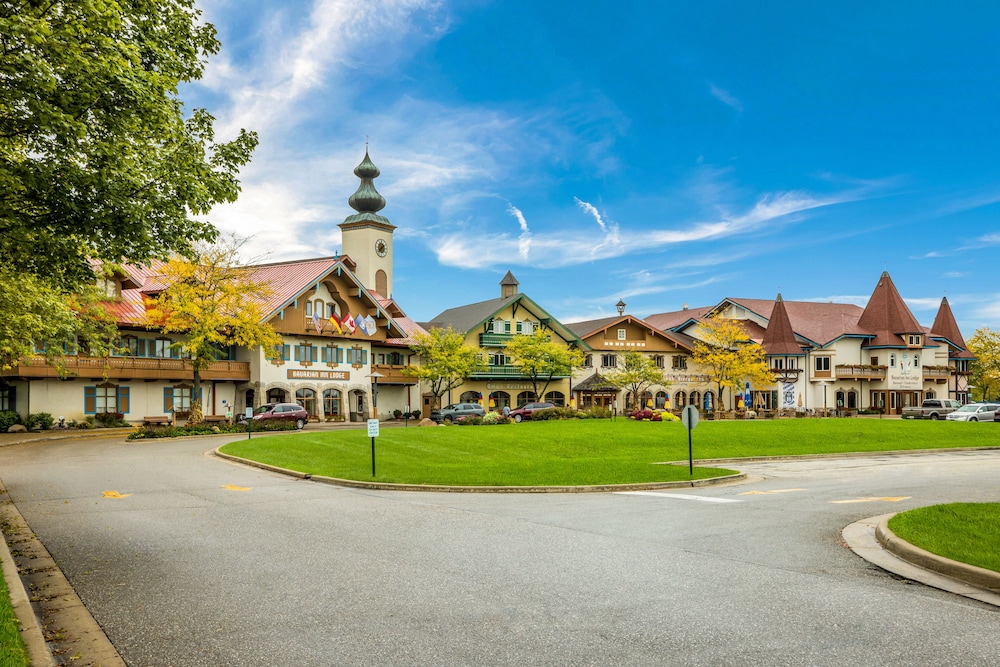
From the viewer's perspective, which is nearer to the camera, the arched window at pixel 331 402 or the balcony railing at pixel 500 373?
the arched window at pixel 331 402

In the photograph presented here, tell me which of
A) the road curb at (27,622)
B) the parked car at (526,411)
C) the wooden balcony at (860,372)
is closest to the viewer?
the road curb at (27,622)

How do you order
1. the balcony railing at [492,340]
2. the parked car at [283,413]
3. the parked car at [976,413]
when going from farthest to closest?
the balcony railing at [492,340] < the parked car at [976,413] < the parked car at [283,413]

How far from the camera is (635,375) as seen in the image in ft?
200

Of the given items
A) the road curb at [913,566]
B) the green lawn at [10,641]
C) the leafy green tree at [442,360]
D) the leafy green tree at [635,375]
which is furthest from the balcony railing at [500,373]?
the green lawn at [10,641]

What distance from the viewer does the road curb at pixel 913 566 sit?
8.23 meters

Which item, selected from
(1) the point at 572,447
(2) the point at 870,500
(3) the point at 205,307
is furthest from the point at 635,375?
Answer: (2) the point at 870,500

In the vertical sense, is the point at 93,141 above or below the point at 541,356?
above

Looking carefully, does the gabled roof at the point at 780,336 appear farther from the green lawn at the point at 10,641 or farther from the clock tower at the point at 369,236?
the green lawn at the point at 10,641

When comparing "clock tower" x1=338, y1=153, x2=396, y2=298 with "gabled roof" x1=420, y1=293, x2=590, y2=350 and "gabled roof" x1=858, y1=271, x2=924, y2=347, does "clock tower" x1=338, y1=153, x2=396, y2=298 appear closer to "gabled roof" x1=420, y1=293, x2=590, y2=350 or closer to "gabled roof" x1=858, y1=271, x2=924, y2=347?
"gabled roof" x1=420, y1=293, x2=590, y2=350

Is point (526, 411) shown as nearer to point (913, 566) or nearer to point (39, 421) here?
point (39, 421)

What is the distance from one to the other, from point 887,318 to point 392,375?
156 feet

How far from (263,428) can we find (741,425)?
85.8ft

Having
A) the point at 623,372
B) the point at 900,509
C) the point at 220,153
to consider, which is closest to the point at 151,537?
the point at 220,153

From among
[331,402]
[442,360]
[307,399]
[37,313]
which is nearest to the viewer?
[37,313]
